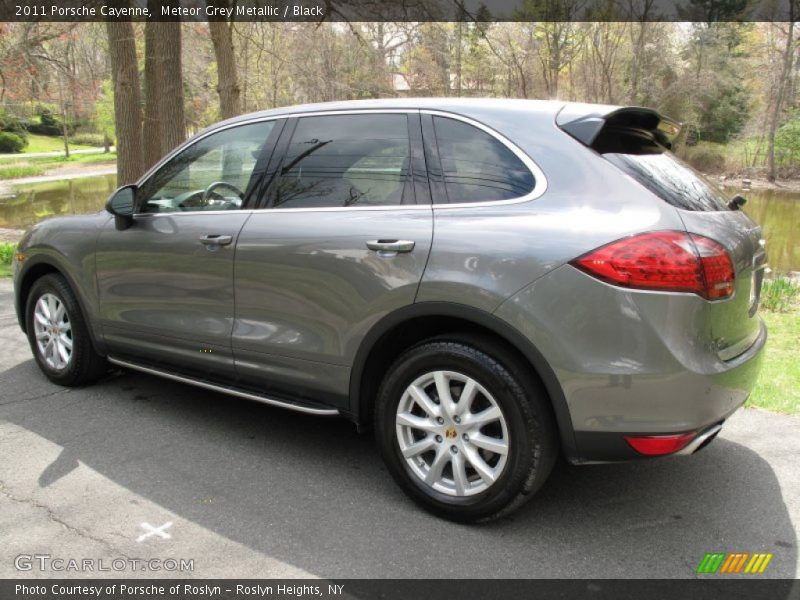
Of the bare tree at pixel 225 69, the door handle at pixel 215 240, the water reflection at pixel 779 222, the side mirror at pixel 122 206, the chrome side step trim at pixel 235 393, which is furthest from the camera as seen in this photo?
the water reflection at pixel 779 222

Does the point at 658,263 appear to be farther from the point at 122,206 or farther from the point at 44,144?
the point at 44,144

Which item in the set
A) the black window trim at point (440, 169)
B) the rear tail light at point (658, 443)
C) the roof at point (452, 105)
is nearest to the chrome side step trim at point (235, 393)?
the black window trim at point (440, 169)

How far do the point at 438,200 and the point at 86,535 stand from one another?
2103 mm

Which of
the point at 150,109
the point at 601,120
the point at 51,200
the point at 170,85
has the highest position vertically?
the point at 170,85

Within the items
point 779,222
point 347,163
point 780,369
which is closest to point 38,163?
point 779,222

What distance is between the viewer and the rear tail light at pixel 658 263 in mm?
2537

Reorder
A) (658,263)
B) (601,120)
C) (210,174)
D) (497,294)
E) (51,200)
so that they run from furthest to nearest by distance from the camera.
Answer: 1. (51,200)
2. (210,174)
3. (601,120)
4. (497,294)
5. (658,263)

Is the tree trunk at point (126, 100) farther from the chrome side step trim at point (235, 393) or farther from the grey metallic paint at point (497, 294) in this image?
the grey metallic paint at point (497, 294)

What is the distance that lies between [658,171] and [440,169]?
0.95 m

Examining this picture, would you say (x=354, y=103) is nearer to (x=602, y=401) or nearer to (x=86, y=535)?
(x=602, y=401)

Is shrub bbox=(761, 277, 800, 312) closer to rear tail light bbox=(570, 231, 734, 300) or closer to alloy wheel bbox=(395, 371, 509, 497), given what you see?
rear tail light bbox=(570, 231, 734, 300)

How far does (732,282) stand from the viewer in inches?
107

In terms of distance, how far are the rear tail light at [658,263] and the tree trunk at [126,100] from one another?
33.0ft

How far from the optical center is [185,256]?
3.89 meters
